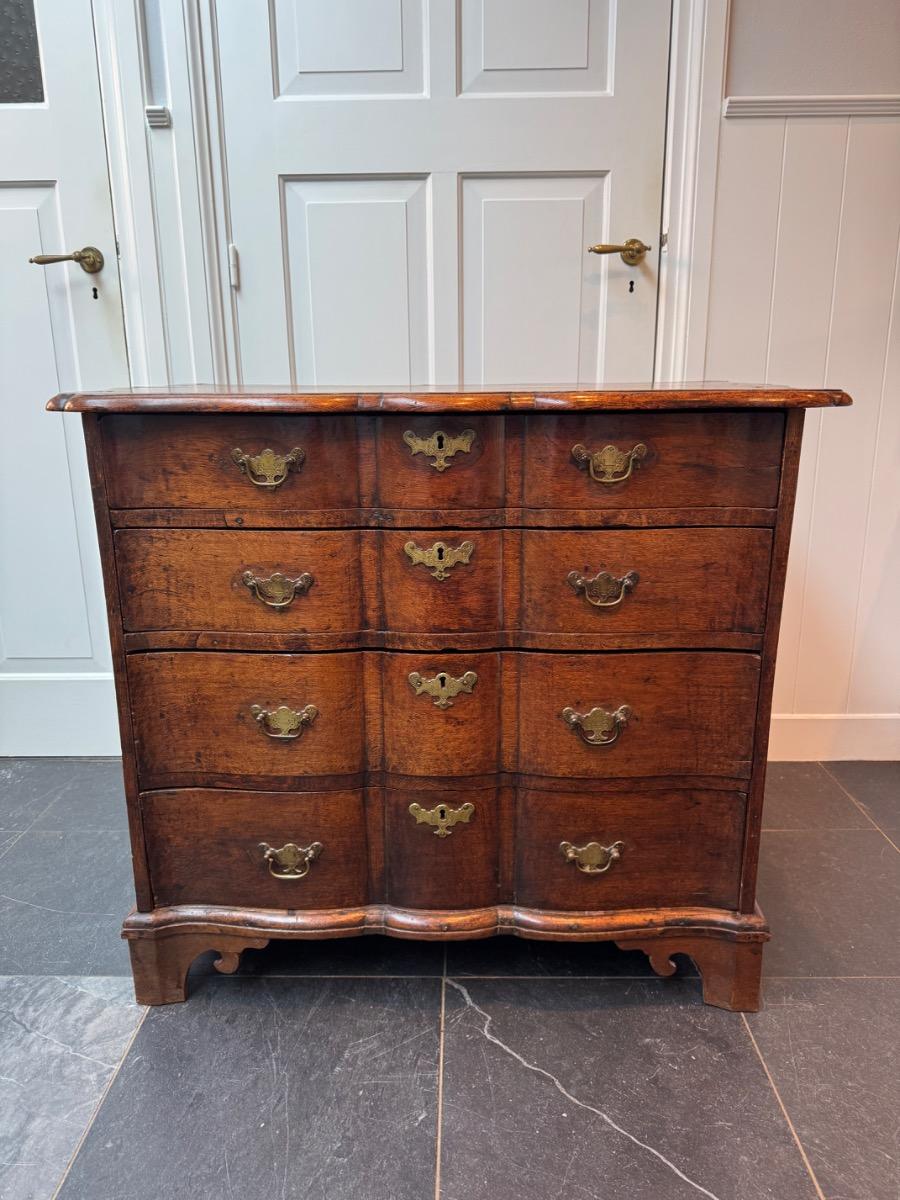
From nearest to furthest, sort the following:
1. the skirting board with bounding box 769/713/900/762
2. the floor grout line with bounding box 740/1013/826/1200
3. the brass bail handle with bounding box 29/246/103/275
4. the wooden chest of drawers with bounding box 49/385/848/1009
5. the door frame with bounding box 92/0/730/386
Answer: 1. the floor grout line with bounding box 740/1013/826/1200
2. the wooden chest of drawers with bounding box 49/385/848/1009
3. the door frame with bounding box 92/0/730/386
4. the brass bail handle with bounding box 29/246/103/275
5. the skirting board with bounding box 769/713/900/762

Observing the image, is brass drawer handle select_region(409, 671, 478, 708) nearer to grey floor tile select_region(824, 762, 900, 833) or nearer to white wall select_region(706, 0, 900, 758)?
white wall select_region(706, 0, 900, 758)

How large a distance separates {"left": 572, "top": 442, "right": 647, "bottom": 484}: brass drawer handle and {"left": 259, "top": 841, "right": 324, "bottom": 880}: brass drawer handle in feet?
2.22

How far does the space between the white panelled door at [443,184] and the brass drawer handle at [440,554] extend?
783mm

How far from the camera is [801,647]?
1963mm

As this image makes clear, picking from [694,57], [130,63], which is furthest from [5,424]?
[694,57]

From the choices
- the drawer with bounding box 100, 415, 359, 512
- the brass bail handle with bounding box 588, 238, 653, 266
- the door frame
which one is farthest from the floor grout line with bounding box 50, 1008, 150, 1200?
the brass bail handle with bounding box 588, 238, 653, 266

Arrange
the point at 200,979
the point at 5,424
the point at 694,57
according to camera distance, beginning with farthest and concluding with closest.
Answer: the point at 5,424 → the point at 694,57 → the point at 200,979

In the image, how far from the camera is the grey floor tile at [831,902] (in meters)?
1.37

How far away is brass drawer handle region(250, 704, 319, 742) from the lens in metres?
1.19

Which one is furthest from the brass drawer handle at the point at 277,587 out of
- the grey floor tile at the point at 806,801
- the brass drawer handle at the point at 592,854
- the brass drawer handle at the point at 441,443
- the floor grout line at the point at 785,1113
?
the grey floor tile at the point at 806,801

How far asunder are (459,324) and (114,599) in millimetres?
973

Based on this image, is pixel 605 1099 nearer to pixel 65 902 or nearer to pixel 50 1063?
pixel 50 1063

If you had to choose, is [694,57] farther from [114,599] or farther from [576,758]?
[114,599]

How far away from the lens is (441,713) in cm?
118
